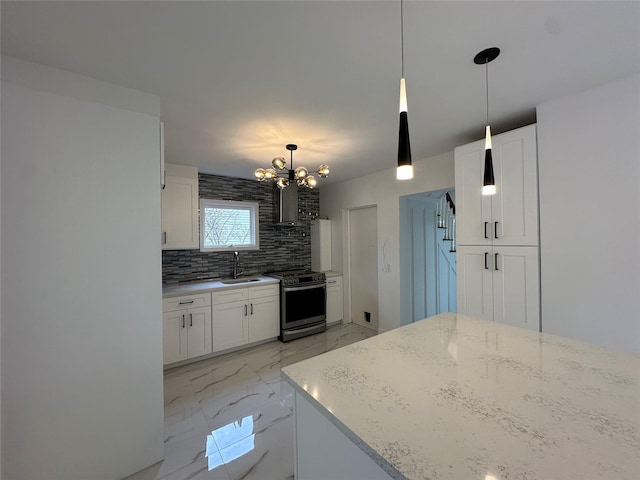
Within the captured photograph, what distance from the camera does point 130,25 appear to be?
1.20 m

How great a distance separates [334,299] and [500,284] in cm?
261

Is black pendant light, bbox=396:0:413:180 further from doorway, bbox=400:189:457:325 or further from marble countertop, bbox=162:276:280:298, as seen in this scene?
marble countertop, bbox=162:276:280:298

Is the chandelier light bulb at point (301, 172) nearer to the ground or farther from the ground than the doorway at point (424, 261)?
farther from the ground

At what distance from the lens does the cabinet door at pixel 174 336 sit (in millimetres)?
2883

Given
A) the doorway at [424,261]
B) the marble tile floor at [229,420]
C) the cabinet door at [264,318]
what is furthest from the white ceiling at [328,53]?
the marble tile floor at [229,420]

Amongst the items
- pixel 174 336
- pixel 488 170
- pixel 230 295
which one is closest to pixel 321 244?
pixel 230 295

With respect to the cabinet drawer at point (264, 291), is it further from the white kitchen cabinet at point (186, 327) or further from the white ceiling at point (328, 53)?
the white ceiling at point (328, 53)

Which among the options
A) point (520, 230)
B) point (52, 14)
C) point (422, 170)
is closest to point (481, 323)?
point (520, 230)

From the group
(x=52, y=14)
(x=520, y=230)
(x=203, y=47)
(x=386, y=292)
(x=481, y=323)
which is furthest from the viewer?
(x=386, y=292)

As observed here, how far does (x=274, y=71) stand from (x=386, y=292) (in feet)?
10.2

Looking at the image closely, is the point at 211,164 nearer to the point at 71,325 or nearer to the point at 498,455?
the point at 71,325

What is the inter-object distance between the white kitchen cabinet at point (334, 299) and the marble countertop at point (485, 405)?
118 inches

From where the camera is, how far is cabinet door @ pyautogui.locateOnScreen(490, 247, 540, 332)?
6.57 feet

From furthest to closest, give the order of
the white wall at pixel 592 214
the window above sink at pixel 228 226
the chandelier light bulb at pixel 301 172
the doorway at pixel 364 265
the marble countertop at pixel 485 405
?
the doorway at pixel 364 265
the window above sink at pixel 228 226
the chandelier light bulb at pixel 301 172
the white wall at pixel 592 214
the marble countertop at pixel 485 405
